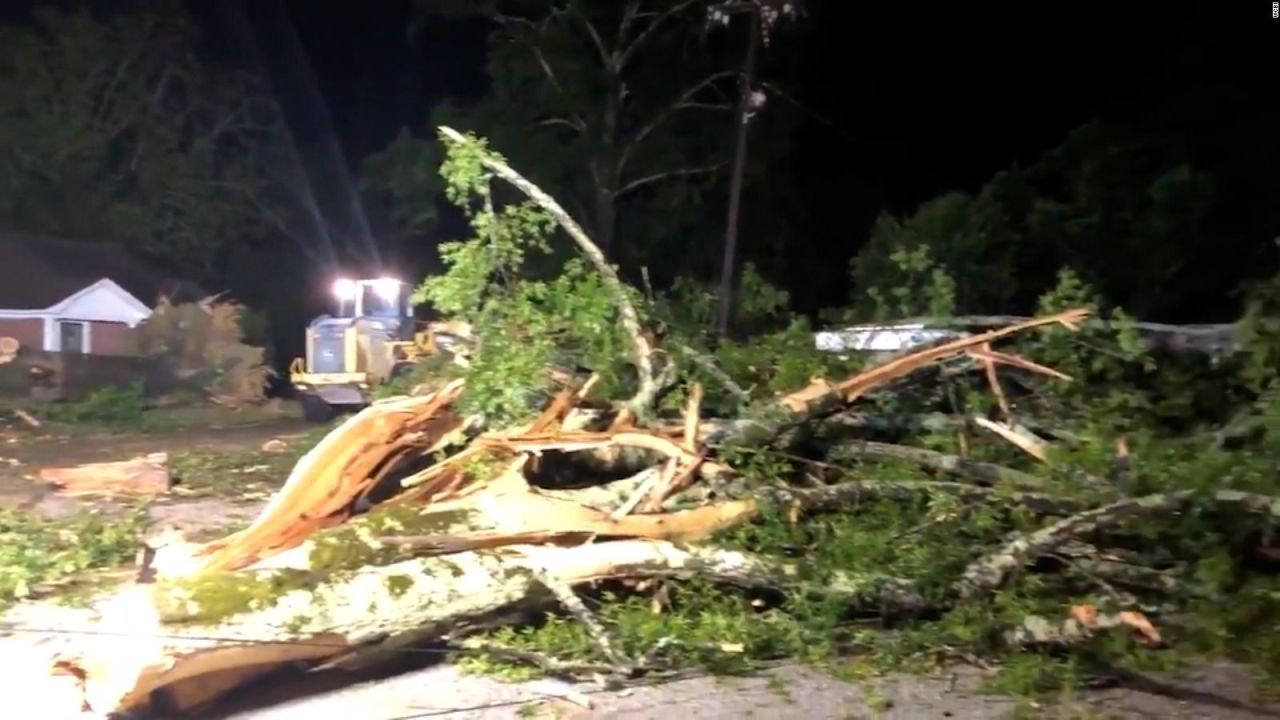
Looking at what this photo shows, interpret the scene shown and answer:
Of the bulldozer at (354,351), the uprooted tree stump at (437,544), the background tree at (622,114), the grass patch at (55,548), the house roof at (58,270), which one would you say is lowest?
the grass patch at (55,548)

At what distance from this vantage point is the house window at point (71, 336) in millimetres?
25922

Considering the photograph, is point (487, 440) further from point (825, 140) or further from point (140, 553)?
point (825, 140)

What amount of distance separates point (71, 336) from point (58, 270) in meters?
1.51

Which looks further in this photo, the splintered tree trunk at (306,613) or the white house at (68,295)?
the white house at (68,295)

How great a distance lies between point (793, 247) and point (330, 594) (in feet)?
56.5

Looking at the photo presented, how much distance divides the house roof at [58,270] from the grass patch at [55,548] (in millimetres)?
18177

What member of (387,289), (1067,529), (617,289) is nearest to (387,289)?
(387,289)

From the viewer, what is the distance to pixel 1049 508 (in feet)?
22.6

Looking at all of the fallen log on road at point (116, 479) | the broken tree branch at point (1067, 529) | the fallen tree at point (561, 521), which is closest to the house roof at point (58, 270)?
the fallen log on road at point (116, 479)

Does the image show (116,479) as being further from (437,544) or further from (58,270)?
(58,270)

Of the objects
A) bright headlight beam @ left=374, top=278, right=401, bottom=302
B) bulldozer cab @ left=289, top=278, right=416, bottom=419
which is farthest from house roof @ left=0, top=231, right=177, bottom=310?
bright headlight beam @ left=374, top=278, right=401, bottom=302

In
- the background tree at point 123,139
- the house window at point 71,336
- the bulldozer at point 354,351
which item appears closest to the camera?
the bulldozer at point 354,351

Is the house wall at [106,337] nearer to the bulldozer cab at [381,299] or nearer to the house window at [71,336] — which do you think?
the house window at [71,336]

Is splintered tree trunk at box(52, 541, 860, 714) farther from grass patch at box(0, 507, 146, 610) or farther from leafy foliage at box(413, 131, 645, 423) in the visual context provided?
grass patch at box(0, 507, 146, 610)
